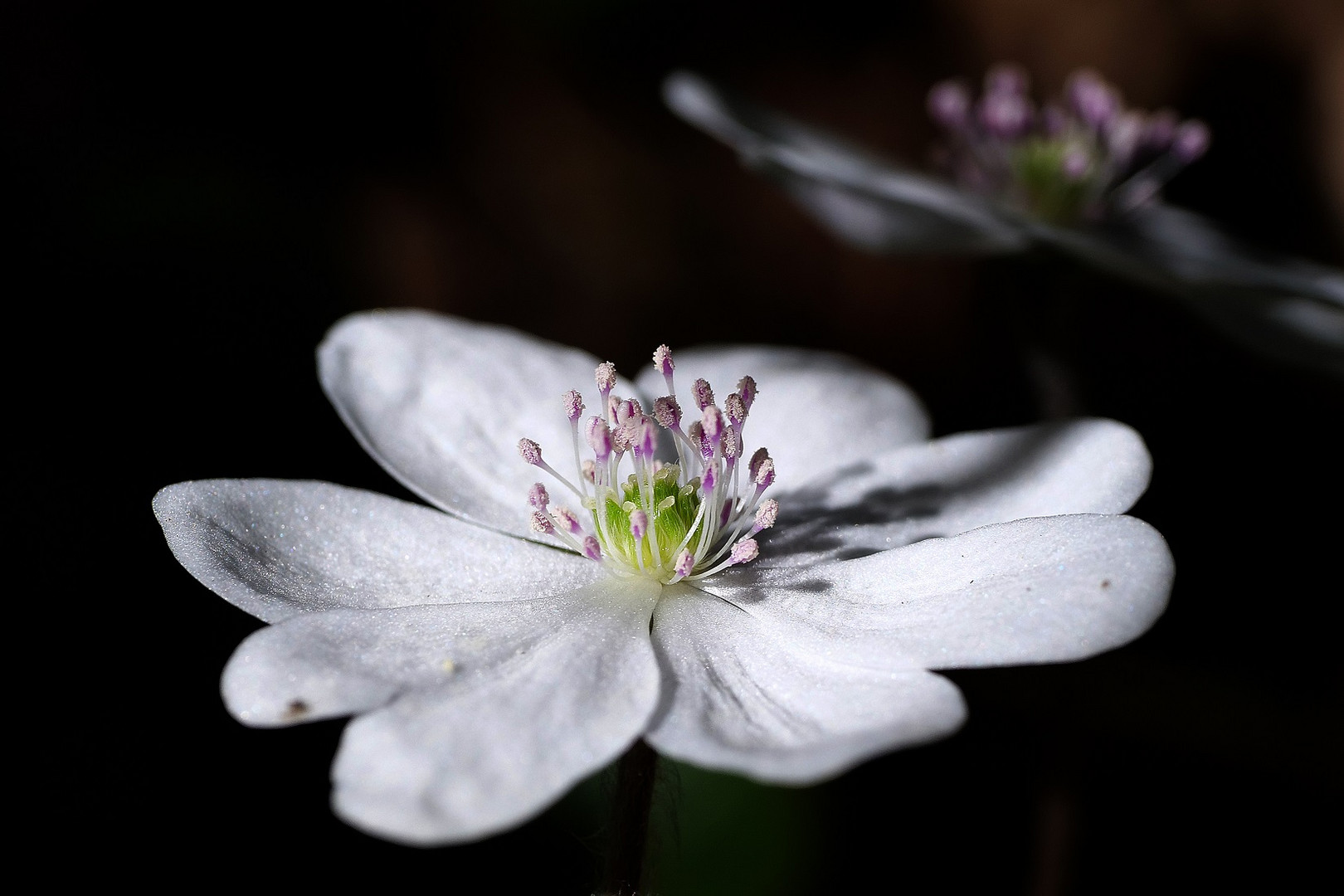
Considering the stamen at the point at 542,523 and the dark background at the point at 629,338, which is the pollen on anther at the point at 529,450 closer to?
the stamen at the point at 542,523

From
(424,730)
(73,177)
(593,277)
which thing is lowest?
(424,730)

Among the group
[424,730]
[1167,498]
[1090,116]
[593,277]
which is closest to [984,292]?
[1167,498]

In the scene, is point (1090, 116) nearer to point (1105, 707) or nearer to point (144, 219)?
point (1105, 707)

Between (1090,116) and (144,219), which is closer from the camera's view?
(1090,116)

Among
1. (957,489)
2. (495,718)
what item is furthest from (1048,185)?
(495,718)

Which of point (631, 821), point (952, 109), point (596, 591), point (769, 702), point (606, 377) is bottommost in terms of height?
point (631, 821)

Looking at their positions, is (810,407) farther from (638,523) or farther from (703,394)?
(638,523)
